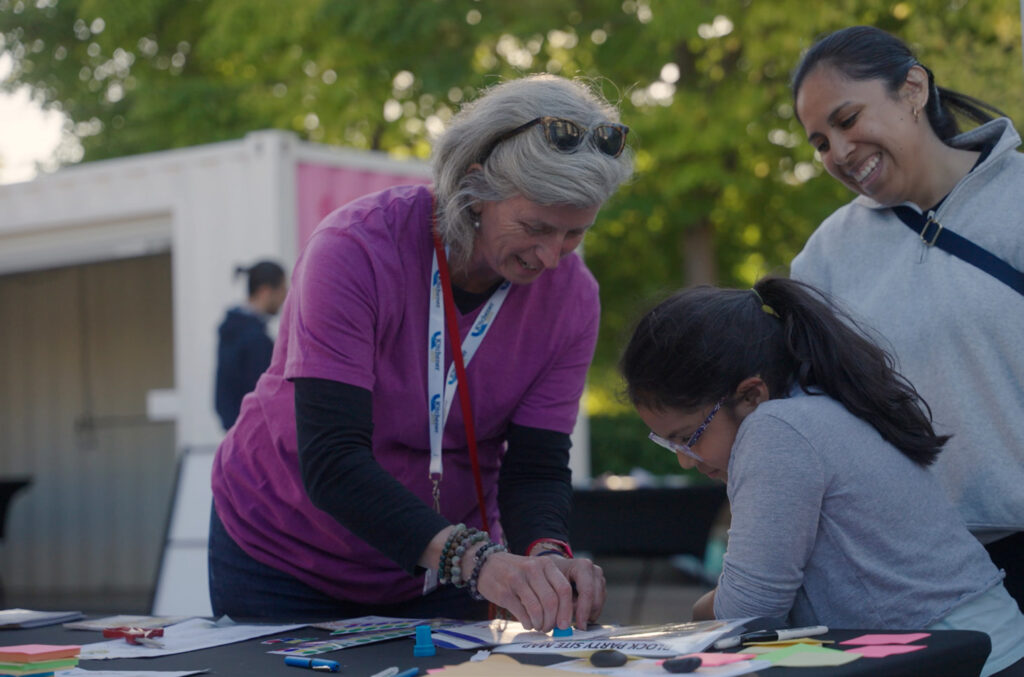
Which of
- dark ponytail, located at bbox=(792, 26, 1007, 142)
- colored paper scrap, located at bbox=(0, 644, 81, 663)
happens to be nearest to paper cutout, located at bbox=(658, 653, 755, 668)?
colored paper scrap, located at bbox=(0, 644, 81, 663)

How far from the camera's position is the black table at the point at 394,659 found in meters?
1.33

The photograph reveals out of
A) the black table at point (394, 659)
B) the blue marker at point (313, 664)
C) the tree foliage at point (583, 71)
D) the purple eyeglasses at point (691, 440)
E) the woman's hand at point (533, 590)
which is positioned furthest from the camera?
the tree foliage at point (583, 71)

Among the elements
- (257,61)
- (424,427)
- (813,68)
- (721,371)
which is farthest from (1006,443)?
(257,61)

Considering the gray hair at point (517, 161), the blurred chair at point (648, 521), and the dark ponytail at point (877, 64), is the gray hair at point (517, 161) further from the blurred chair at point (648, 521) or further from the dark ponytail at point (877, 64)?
the blurred chair at point (648, 521)

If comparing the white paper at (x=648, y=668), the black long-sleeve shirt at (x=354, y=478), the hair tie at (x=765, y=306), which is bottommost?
the white paper at (x=648, y=668)

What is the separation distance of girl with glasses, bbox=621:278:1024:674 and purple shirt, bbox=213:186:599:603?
15.7 inches

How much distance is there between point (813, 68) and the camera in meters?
2.17

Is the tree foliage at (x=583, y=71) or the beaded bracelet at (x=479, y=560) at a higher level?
the tree foliage at (x=583, y=71)

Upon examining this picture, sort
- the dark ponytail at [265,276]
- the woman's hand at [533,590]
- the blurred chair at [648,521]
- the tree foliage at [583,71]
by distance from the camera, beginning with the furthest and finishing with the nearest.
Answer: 1. the tree foliage at [583,71]
2. the blurred chair at [648,521]
3. the dark ponytail at [265,276]
4. the woman's hand at [533,590]

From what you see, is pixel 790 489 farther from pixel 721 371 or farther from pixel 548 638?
pixel 548 638

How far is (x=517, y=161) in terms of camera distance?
1949 mm

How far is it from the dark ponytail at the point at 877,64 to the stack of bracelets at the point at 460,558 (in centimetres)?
102

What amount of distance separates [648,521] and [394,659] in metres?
4.62

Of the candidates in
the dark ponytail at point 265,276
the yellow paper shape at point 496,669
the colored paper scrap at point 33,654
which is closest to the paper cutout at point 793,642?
the yellow paper shape at point 496,669
